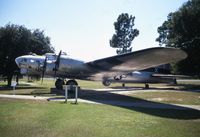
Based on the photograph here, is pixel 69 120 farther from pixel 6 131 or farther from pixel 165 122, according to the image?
pixel 165 122

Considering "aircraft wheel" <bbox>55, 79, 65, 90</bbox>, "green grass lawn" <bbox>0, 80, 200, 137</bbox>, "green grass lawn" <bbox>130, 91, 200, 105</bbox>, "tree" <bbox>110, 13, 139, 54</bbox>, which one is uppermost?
"tree" <bbox>110, 13, 139, 54</bbox>

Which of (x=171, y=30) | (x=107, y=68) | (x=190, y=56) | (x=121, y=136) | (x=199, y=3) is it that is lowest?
(x=121, y=136)

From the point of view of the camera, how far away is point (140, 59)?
19.9 metres

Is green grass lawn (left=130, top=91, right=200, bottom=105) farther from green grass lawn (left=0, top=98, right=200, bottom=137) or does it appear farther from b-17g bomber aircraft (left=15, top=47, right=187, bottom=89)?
green grass lawn (left=0, top=98, right=200, bottom=137)

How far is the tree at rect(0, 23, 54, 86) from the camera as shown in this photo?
113 feet

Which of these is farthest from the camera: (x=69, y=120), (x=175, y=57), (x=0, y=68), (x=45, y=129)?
(x=0, y=68)

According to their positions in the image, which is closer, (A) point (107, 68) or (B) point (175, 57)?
(B) point (175, 57)

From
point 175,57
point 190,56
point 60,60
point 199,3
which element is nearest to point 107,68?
point 60,60

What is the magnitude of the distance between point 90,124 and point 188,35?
3419 centimetres

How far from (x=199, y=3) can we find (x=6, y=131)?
4197 centimetres

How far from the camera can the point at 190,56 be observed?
3859 cm

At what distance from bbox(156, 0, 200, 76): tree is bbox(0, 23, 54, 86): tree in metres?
21.0

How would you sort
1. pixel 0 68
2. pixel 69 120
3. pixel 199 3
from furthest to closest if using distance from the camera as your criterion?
pixel 199 3 < pixel 0 68 < pixel 69 120

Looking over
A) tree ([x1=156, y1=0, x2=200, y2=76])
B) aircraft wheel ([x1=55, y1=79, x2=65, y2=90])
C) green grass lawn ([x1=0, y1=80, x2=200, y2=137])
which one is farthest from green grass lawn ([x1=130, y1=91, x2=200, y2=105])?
tree ([x1=156, y1=0, x2=200, y2=76])
